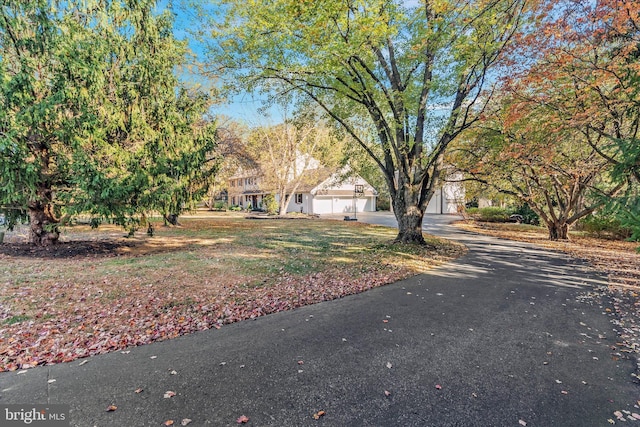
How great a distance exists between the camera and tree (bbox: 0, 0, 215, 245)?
26.6 ft

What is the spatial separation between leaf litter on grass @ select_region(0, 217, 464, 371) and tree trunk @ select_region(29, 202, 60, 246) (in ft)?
1.95

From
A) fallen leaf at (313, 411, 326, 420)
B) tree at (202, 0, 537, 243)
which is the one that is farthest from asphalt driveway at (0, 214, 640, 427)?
tree at (202, 0, 537, 243)

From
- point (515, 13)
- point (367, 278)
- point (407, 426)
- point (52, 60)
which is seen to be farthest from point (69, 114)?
point (515, 13)

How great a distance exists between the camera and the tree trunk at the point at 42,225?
385 inches

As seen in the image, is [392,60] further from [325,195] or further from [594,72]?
[325,195]

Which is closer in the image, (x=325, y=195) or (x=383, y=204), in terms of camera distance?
(x=325, y=195)

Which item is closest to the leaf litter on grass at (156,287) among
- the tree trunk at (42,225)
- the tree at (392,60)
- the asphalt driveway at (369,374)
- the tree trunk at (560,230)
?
the asphalt driveway at (369,374)

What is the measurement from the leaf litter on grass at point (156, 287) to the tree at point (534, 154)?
387 cm

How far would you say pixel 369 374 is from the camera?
3299mm
